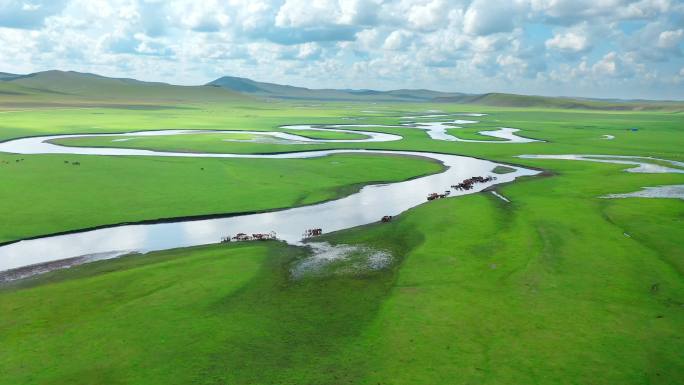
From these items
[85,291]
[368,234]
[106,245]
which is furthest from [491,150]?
[85,291]

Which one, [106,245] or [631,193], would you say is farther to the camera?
[631,193]

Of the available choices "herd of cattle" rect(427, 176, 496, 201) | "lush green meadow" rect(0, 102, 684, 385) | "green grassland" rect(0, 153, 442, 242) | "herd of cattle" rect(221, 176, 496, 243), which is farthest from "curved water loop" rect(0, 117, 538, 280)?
"lush green meadow" rect(0, 102, 684, 385)

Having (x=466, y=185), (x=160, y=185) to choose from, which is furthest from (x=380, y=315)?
(x=160, y=185)

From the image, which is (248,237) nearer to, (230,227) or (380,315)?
(230,227)

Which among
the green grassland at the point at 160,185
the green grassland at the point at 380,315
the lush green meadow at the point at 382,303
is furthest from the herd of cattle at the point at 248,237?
the green grassland at the point at 160,185

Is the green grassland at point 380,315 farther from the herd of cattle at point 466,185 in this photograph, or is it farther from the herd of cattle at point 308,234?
the herd of cattle at point 466,185

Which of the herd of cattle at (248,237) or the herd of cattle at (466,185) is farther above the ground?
the herd of cattle at (248,237)

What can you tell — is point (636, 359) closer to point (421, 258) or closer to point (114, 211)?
point (421, 258)

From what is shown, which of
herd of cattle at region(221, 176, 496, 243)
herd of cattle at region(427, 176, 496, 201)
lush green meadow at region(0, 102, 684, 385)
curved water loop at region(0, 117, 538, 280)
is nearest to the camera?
lush green meadow at region(0, 102, 684, 385)

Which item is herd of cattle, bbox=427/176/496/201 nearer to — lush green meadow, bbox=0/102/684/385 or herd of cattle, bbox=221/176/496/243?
herd of cattle, bbox=221/176/496/243
